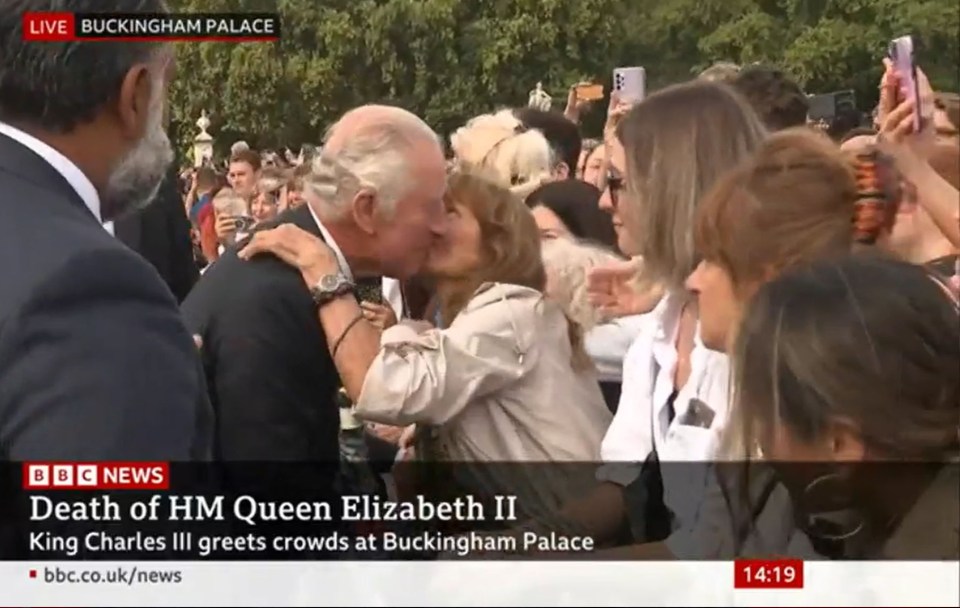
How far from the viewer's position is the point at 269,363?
8.18 ft

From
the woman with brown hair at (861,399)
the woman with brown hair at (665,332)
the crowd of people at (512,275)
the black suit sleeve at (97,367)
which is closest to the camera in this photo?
the woman with brown hair at (861,399)

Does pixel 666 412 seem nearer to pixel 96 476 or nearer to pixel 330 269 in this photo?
pixel 330 269

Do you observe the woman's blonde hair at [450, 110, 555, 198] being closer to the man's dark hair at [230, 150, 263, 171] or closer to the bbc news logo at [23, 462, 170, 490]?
the man's dark hair at [230, 150, 263, 171]

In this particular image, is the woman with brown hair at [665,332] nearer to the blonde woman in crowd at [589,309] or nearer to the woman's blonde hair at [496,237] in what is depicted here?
the blonde woman in crowd at [589,309]

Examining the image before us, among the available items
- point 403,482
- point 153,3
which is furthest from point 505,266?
point 153,3

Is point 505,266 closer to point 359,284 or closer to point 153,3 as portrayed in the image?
point 359,284

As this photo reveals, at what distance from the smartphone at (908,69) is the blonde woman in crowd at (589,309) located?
0.55m

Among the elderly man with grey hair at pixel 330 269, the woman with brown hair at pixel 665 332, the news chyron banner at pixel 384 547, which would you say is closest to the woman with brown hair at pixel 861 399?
the woman with brown hair at pixel 665 332

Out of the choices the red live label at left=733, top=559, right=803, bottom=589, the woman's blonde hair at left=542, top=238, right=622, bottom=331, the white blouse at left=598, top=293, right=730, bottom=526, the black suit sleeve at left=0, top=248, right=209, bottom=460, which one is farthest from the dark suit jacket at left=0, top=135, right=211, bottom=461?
the red live label at left=733, top=559, right=803, bottom=589

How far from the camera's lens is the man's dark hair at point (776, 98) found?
2.46 m

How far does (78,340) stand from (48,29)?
1.75 feet

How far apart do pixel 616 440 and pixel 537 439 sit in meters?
0.14

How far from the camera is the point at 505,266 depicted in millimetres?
2510

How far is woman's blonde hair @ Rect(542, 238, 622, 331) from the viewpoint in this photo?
250 centimetres
